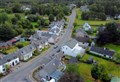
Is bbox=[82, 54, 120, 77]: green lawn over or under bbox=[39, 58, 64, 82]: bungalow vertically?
under

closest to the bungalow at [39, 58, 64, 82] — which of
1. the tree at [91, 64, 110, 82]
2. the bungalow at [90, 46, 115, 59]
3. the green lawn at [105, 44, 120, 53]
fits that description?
the tree at [91, 64, 110, 82]

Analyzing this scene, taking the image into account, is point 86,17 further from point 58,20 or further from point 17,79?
point 17,79

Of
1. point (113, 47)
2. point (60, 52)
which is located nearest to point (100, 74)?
point (60, 52)

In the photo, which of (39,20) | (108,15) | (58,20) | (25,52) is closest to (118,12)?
(108,15)

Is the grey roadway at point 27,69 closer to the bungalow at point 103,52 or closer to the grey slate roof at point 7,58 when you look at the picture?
the grey slate roof at point 7,58

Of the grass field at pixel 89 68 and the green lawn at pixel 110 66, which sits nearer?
the grass field at pixel 89 68

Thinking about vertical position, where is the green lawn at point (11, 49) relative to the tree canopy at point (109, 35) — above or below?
below

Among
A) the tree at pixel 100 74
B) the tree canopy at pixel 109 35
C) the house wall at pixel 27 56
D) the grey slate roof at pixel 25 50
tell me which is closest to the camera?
the tree at pixel 100 74

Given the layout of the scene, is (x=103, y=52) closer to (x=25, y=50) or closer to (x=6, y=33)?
(x=25, y=50)

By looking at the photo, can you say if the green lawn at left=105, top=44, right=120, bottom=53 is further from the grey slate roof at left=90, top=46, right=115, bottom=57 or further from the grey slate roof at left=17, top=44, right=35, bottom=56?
the grey slate roof at left=17, top=44, right=35, bottom=56

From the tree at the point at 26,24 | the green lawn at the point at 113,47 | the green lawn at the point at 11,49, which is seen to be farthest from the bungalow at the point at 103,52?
the tree at the point at 26,24

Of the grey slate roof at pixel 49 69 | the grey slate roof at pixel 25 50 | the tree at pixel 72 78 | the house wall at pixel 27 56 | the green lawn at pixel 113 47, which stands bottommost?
the green lawn at pixel 113 47
